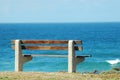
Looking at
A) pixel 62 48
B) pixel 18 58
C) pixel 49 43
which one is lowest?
pixel 18 58

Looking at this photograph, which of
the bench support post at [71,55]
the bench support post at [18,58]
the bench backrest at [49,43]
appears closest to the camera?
the bench support post at [71,55]

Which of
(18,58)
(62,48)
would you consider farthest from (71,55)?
(18,58)

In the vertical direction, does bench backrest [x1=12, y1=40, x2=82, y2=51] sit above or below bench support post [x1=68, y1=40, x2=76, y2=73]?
above

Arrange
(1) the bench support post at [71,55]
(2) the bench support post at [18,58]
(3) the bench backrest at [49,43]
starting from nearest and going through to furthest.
Answer: (1) the bench support post at [71,55] < (3) the bench backrest at [49,43] < (2) the bench support post at [18,58]

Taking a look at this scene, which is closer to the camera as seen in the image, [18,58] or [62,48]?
[62,48]

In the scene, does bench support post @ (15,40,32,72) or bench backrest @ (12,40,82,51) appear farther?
bench support post @ (15,40,32,72)

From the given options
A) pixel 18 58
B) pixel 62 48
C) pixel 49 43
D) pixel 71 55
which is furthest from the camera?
pixel 18 58

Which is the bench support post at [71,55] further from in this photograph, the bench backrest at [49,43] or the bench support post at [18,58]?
the bench support post at [18,58]

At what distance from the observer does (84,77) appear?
49.6 feet

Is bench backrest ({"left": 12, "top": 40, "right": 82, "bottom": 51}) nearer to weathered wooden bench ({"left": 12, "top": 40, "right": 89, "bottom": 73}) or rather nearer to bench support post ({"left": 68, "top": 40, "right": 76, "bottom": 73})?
weathered wooden bench ({"left": 12, "top": 40, "right": 89, "bottom": 73})

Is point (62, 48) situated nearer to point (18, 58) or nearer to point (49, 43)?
point (49, 43)

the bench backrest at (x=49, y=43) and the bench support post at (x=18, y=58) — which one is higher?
the bench backrest at (x=49, y=43)

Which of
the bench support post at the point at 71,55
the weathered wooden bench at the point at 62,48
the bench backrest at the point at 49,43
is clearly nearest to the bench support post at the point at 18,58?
the weathered wooden bench at the point at 62,48

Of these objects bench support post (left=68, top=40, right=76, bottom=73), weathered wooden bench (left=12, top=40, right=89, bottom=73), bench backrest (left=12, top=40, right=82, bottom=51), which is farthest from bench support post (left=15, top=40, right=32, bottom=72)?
bench support post (left=68, top=40, right=76, bottom=73)
